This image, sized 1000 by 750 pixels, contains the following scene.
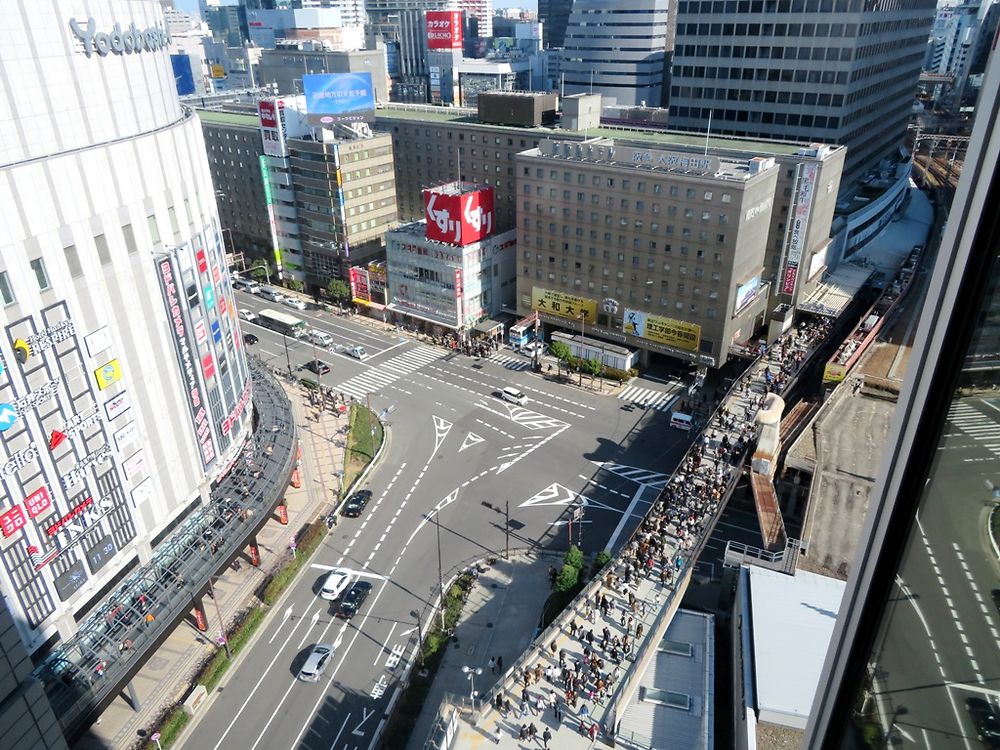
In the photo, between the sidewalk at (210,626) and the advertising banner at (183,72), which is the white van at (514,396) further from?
the advertising banner at (183,72)

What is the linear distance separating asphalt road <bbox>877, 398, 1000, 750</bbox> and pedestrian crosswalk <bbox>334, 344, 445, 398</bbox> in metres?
67.0

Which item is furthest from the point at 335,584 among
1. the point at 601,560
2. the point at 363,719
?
the point at 601,560

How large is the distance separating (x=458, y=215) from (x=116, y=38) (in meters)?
41.3

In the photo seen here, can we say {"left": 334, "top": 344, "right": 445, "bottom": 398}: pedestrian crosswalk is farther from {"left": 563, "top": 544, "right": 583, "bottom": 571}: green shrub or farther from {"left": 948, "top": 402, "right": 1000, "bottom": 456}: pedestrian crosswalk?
{"left": 948, "top": 402, "right": 1000, "bottom": 456}: pedestrian crosswalk

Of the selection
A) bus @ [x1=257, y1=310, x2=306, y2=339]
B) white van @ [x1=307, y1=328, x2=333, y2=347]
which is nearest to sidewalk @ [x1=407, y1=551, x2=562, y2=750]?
white van @ [x1=307, y1=328, x2=333, y2=347]

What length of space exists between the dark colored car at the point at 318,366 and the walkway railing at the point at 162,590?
2171cm

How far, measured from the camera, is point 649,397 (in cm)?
6906

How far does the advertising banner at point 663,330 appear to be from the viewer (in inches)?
2692

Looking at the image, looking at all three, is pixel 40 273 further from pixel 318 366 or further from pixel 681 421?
pixel 681 421

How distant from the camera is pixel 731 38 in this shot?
285ft

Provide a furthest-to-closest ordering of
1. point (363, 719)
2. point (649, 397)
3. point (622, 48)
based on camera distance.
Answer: point (622, 48), point (649, 397), point (363, 719)

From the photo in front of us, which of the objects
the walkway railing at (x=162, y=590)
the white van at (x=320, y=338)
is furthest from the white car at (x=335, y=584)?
the white van at (x=320, y=338)

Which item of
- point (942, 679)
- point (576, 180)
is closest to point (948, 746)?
point (942, 679)

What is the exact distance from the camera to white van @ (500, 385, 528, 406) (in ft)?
227
